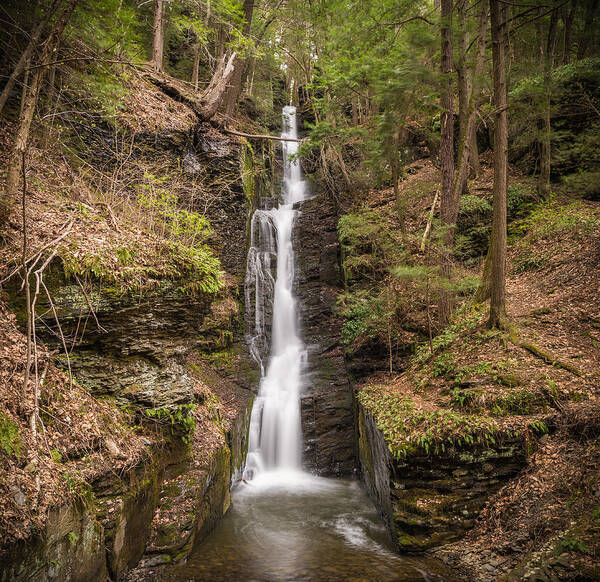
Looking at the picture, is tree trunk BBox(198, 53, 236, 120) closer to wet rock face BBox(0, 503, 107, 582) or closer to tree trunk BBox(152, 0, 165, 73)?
tree trunk BBox(152, 0, 165, 73)

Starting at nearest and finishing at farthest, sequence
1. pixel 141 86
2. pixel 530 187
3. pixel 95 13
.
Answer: pixel 95 13 < pixel 141 86 < pixel 530 187

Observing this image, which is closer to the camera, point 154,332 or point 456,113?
point 154,332

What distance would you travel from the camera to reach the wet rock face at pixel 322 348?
9562 mm

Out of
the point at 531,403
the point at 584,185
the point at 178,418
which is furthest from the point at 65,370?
the point at 584,185

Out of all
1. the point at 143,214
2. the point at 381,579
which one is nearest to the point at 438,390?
the point at 381,579

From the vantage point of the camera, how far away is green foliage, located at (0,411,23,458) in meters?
3.12

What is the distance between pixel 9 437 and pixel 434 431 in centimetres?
525

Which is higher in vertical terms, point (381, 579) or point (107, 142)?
point (107, 142)

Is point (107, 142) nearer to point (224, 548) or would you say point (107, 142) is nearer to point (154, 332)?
point (154, 332)

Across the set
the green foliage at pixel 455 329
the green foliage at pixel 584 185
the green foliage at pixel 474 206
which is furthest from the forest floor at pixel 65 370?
the green foliage at pixel 584 185

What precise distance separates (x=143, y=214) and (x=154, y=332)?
8.24ft

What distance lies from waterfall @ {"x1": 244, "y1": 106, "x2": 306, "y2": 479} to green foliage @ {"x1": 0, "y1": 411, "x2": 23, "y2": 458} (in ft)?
21.0

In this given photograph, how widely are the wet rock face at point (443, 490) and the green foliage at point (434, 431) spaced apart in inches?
5.2

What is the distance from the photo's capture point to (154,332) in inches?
229
